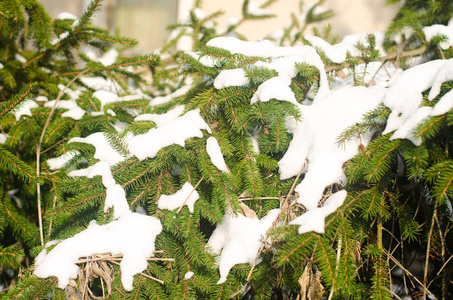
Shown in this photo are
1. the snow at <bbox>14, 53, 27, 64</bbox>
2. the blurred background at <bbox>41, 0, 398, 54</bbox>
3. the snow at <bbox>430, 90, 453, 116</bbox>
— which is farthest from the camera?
the blurred background at <bbox>41, 0, 398, 54</bbox>

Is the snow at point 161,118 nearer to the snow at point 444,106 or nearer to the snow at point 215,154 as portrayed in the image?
the snow at point 215,154

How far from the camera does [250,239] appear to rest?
4.08 ft

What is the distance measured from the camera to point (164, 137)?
4.23ft

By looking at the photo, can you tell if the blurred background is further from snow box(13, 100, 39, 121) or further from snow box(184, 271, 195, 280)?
snow box(184, 271, 195, 280)

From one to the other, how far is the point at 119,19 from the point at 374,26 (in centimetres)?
396

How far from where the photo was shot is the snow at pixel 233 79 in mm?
1386

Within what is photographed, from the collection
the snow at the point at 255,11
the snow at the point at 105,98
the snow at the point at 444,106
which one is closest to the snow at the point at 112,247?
the snow at the point at 105,98

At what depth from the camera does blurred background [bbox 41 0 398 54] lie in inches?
170

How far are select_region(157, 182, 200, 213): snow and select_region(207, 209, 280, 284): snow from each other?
6.2 inches

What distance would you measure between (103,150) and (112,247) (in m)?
0.55

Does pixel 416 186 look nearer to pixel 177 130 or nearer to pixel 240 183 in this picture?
pixel 240 183

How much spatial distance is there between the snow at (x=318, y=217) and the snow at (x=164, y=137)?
20.3 inches

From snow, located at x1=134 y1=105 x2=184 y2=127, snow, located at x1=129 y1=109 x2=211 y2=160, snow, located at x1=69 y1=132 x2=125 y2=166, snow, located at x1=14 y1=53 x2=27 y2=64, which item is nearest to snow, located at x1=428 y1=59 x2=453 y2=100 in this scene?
snow, located at x1=129 y1=109 x2=211 y2=160

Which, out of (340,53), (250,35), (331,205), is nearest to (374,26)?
(250,35)
